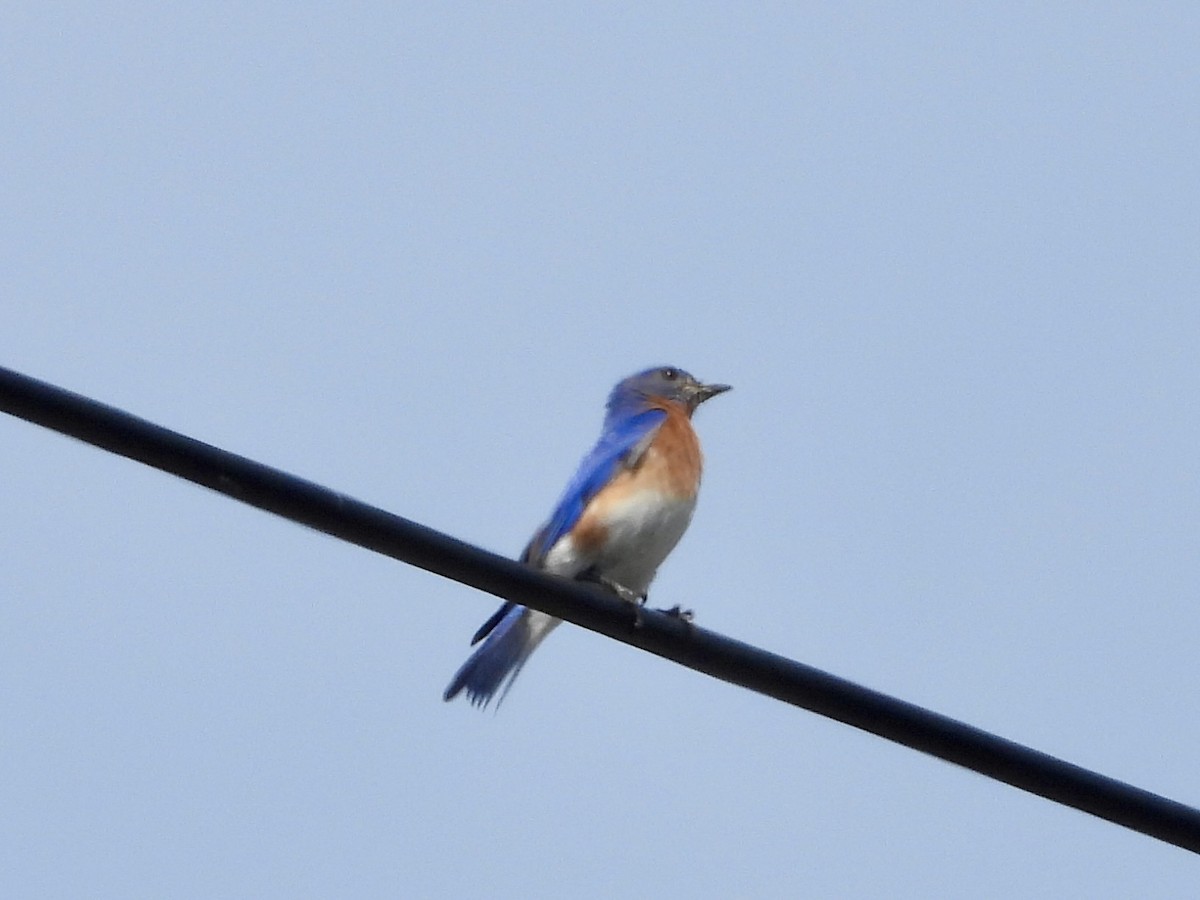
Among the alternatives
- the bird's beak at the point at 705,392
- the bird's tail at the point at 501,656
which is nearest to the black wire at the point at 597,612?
the bird's tail at the point at 501,656

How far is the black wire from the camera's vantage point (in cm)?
372

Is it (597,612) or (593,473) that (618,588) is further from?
(597,612)

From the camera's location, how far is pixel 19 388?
3631mm

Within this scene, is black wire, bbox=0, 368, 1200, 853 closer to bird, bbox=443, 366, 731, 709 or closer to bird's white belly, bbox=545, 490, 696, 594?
bird, bbox=443, 366, 731, 709

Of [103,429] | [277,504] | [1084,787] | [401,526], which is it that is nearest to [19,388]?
[103,429]

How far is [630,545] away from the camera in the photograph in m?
7.76

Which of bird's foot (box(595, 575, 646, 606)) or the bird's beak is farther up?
the bird's beak

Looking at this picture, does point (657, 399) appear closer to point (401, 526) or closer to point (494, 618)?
point (494, 618)

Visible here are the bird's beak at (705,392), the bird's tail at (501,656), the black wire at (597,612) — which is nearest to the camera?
the black wire at (597,612)

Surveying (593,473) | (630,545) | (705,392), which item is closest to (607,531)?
(630,545)

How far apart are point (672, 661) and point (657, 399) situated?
16.4 feet

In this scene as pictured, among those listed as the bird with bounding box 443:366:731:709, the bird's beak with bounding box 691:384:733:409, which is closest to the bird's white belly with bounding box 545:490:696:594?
the bird with bounding box 443:366:731:709

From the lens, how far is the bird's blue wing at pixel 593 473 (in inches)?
312

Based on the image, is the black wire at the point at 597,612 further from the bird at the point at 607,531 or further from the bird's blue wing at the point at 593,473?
the bird's blue wing at the point at 593,473
